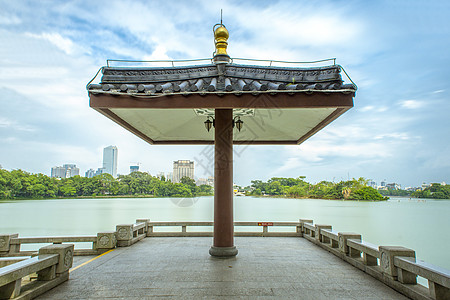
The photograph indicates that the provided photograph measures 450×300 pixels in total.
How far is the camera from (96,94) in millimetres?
4340

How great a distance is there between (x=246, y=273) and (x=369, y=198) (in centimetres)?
3426

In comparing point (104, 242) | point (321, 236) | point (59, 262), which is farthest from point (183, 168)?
point (59, 262)

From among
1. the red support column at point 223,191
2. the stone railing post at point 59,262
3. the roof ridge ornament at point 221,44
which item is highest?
the roof ridge ornament at point 221,44

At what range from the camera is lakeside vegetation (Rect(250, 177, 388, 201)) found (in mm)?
32781

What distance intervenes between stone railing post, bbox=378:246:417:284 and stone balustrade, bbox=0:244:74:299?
4.42 meters

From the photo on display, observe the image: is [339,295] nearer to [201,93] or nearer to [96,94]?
[201,93]

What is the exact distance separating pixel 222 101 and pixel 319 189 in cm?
3619

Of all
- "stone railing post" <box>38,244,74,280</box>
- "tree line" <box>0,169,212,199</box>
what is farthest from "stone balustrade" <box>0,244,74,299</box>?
"tree line" <box>0,169,212,199</box>

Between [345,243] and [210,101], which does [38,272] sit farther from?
[345,243]

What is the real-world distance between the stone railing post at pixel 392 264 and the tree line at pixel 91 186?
883 inches

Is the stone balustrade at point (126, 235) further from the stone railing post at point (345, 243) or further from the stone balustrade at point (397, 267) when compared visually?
the stone railing post at point (345, 243)

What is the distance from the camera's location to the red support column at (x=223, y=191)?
5051 millimetres

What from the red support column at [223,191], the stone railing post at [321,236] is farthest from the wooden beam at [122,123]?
the stone railing post at [321,236]

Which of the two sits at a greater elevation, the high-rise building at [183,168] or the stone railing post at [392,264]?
the high-rise building at [183,168]
